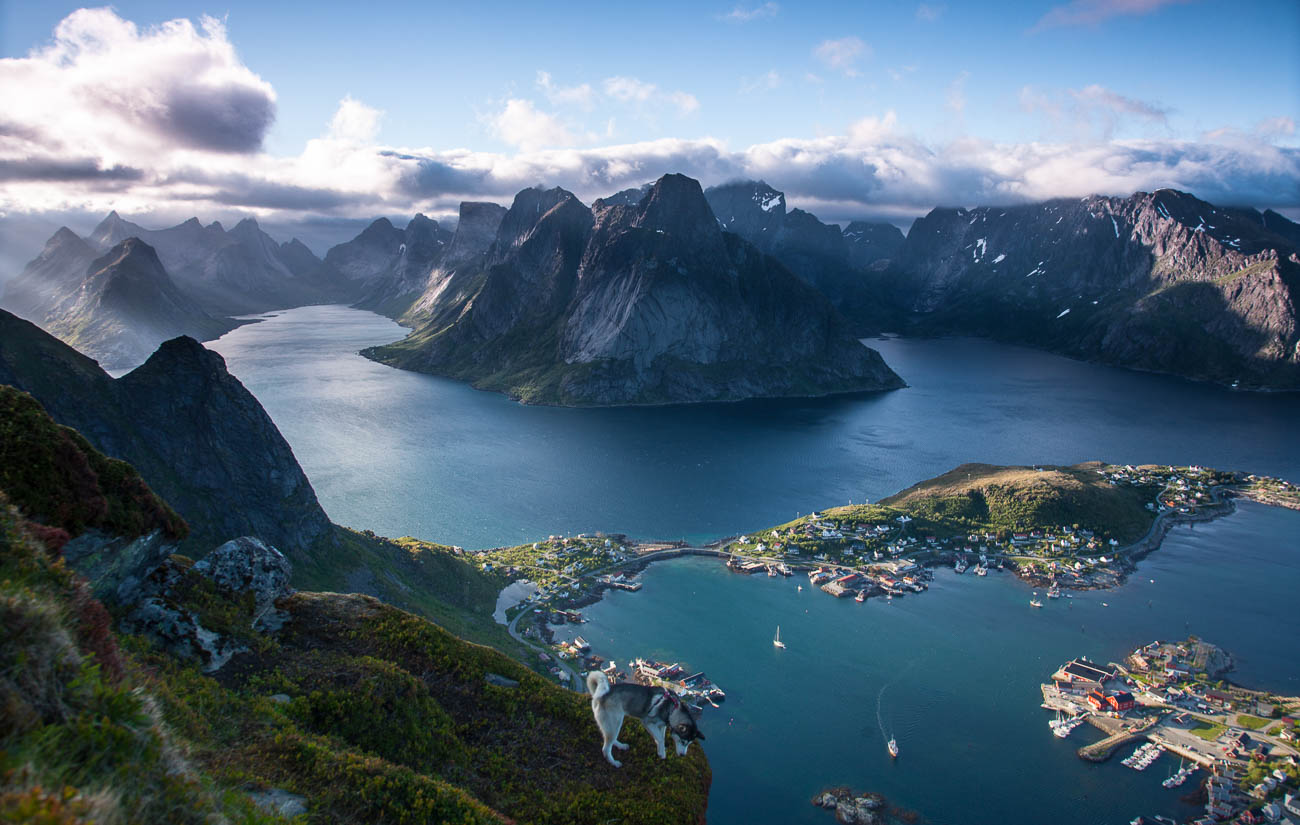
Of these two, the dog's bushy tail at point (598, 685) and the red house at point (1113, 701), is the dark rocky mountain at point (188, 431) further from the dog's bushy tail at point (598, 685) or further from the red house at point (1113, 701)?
the red house at point (1113, 701)

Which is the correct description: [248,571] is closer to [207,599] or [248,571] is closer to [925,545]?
[207,599]

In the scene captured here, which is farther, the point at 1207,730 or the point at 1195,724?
the point at 1195,724

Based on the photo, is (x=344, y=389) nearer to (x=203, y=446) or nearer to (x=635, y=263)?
(x=635, y=263)

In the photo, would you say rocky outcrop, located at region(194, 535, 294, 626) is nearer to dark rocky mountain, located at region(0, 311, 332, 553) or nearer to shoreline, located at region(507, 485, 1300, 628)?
dark rocky mountain, located at region(0, 311, 332, 553)

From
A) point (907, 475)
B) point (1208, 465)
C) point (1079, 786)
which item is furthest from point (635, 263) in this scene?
point (1079, 786)

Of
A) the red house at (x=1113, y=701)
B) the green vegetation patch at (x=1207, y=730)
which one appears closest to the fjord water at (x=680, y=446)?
the red house at (x=1113, y=701)

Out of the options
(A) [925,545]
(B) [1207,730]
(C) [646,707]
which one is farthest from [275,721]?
(A) [925,545]
